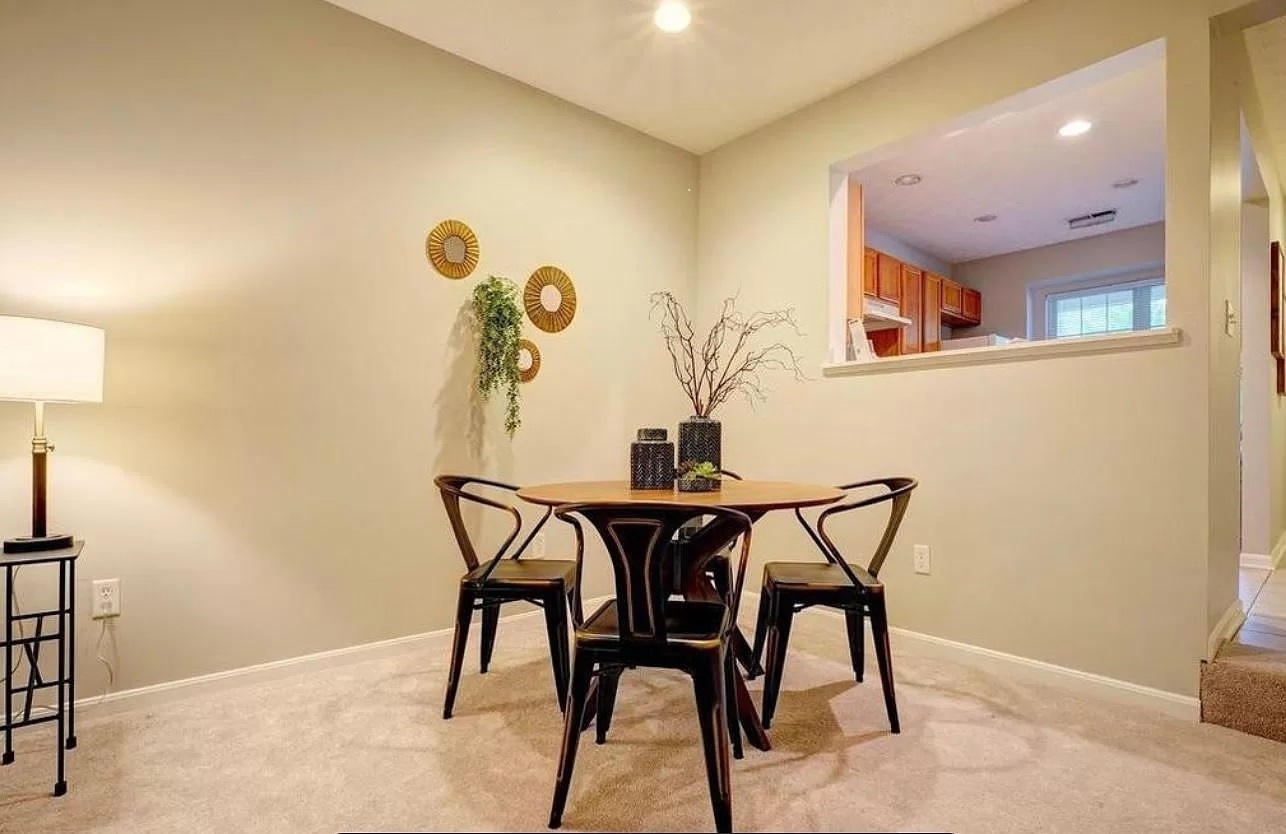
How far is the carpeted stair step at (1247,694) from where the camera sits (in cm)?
188

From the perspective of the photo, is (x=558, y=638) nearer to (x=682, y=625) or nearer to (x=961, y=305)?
(x=682, y=625)

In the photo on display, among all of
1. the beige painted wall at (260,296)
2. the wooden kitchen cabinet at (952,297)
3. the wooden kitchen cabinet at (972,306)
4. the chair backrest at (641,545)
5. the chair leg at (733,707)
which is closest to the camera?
the chair backrest at (641,545)

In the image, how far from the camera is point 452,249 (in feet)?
9.20

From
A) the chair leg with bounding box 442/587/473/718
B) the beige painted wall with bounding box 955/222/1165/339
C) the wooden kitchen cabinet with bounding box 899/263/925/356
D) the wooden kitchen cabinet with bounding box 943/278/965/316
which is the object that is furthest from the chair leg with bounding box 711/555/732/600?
the beige painted wall with bounding box 955/222/1165/339

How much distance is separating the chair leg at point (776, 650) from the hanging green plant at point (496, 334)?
149 centimetres

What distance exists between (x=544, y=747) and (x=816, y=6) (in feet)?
9.16

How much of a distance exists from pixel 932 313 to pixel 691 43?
11.6ft

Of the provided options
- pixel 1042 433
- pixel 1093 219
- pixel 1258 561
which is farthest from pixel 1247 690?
pixel 1093 219

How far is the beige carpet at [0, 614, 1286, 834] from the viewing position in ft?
4.91

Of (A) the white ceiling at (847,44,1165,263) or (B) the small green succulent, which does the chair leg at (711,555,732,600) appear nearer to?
(B) the small green succulent

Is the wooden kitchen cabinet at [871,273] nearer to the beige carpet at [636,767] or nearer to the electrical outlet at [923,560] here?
the electrical outlet at [923,560]

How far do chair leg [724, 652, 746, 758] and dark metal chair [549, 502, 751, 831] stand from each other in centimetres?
28

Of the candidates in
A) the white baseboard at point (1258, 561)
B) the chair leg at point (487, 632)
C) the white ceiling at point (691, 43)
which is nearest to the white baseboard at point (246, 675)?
the chair leg at point (487, 632)

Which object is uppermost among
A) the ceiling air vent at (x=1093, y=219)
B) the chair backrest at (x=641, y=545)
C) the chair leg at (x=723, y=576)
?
the ceiling air vent at (x=1093, y=219)
